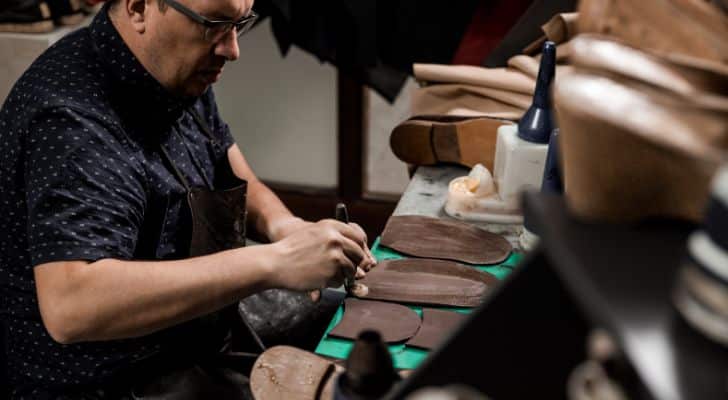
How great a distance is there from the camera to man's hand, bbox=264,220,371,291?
1.65 metres

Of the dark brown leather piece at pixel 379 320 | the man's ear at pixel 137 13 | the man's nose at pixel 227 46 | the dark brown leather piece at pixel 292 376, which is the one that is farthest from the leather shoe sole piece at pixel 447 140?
the dark brown leather piece at pixel 292 376

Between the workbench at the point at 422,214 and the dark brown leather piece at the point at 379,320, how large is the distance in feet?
0.06

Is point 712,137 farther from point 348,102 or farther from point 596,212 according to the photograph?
point 348,102

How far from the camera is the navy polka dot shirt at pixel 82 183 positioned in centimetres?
148

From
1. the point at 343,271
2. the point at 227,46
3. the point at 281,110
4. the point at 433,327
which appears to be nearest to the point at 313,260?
the point at 343,271

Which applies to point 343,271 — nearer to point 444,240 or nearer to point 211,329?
point 444,240

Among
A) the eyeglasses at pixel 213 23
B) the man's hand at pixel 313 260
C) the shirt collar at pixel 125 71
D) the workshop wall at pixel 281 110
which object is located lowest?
the workshop wall at pixel 281 110

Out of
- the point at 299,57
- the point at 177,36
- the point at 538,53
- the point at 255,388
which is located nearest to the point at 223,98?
A: the point at 299,57

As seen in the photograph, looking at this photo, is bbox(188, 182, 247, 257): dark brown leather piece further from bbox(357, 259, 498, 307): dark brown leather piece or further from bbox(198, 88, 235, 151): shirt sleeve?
bbox(357, 259, 498, 307): dark brown leather piece

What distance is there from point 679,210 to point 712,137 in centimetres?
9

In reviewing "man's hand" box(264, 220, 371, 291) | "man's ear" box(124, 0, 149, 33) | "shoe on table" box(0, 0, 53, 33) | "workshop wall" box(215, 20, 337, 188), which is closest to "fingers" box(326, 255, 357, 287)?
"man's hand" box(264, 220, 371, 291)

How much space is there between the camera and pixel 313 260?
1650 millimetres

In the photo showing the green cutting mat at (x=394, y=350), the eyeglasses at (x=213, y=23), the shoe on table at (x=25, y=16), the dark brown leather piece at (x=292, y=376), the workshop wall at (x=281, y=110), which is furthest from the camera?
the workshop wall at (x=281, y=110)

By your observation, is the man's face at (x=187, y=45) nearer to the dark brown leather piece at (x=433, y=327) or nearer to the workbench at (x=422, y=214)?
the workbench at (x=422, y=214)
